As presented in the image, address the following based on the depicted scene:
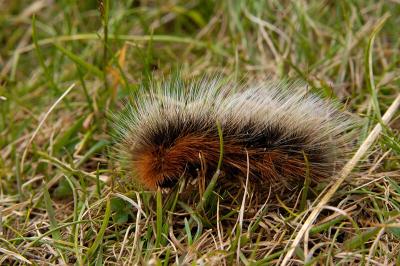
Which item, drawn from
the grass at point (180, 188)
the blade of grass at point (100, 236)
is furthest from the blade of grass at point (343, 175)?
the blade of grass at point (100, 236)

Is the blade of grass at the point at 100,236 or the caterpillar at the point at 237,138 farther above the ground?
the caterpillar at the point at 237,138

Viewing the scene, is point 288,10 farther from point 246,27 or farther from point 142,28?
point 142,28

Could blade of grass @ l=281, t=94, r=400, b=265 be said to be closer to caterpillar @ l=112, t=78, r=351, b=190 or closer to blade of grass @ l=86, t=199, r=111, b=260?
caterpillar @ l=112, t=78, r=351, b=190

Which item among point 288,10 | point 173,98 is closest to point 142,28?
point 288,10

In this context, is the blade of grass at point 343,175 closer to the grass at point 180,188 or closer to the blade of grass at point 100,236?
the grass at point 180,188

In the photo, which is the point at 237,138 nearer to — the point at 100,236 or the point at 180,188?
the point at 180,188
